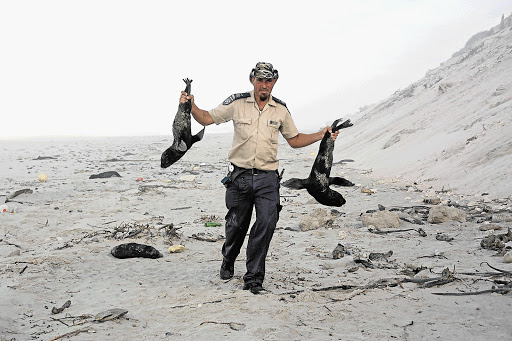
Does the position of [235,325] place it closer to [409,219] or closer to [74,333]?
[74,333]

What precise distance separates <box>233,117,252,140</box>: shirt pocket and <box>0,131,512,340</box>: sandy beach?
4.25 ft

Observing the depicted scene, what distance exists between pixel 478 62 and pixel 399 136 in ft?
33.2

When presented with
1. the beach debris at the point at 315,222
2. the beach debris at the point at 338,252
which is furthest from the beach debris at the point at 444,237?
the beach debris at the point at 315,222

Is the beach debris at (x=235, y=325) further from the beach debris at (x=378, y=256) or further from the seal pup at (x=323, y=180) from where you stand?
the beach debris at (x=378, y=256)

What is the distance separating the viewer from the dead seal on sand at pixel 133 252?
15.6ft

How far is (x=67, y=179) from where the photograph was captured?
11312mm

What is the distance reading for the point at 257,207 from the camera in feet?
12.4

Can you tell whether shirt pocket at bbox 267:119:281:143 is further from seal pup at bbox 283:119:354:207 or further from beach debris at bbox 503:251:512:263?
beach debris at bbox 503:251:512:263

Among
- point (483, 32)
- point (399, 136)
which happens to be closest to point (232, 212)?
point (399, 136)

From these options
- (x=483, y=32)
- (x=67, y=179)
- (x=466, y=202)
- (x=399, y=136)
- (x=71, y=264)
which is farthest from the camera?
(x=483, y=32)

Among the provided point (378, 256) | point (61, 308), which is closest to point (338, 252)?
point (378, 256)

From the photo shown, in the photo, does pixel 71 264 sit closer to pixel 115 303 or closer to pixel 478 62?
pixel 115 303

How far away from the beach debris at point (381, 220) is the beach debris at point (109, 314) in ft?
12.1

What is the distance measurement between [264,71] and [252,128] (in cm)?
49
